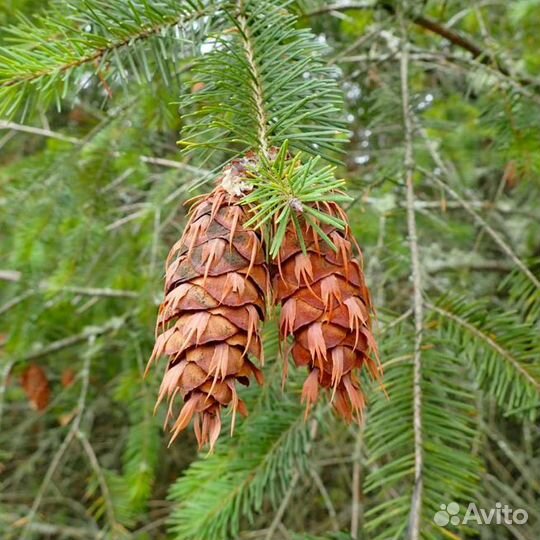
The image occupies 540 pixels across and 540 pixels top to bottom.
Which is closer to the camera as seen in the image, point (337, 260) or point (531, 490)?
point (337, 260)

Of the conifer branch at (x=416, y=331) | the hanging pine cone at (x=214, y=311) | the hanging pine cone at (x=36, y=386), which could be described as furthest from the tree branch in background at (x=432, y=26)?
the hanging pine cone at (x=36, y=386)

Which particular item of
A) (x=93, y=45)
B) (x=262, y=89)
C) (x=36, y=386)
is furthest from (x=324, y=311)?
(x=36, y=386)

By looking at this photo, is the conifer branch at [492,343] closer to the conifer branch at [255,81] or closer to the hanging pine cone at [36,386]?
the conifer branch at [255,81]

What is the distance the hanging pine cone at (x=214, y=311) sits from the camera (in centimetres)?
48

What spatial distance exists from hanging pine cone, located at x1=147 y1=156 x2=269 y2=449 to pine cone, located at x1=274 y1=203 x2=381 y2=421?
3cm

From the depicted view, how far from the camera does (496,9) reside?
224cm

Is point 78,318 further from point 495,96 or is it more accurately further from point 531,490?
point 531,490

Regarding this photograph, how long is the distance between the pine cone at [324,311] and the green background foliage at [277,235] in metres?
0.06

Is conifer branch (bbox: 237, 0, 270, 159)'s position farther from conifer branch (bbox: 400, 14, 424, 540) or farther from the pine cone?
conifer branch (bbox: 400, 14, 424, 540)

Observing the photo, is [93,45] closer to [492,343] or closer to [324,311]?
[324,311]

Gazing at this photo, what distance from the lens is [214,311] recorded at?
482mm

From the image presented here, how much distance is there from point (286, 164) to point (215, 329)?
156 millimetres

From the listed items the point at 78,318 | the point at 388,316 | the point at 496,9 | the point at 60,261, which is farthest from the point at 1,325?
the point at 496,9

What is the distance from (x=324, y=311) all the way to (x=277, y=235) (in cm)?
9
